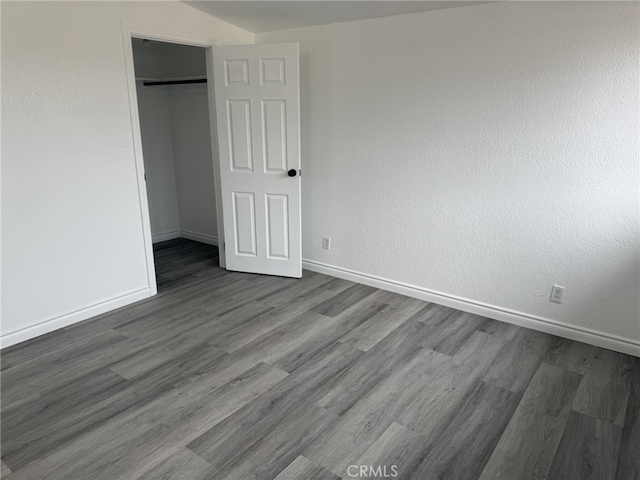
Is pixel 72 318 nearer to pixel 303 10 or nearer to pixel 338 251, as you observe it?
pixel 338 251

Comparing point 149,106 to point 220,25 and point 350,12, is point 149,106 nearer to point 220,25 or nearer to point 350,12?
point 220,25

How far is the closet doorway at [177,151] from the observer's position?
15.5 feet

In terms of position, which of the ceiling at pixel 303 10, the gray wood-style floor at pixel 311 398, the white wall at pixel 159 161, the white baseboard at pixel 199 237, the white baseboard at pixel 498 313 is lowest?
the gray wood-style floor at pixel 311 398

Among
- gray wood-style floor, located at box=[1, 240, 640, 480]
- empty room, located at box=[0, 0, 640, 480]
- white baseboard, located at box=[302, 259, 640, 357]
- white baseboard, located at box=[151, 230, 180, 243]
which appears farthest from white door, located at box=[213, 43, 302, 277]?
white baseboard, located at box=[151, 230, 180, 243]

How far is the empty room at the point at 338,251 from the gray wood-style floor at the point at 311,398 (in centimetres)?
1

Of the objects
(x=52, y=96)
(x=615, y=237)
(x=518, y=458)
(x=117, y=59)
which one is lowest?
(x=518, y=458)

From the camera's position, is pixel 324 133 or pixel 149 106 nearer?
pixel 324 133

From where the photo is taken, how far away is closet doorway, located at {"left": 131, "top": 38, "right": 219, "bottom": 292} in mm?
4734

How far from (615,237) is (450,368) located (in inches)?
52.4

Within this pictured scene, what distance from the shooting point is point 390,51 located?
343 cm

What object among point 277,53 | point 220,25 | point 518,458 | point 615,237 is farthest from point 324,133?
point 518,458

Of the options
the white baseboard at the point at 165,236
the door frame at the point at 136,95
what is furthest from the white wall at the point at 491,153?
the white baseboard at the point at 165,236

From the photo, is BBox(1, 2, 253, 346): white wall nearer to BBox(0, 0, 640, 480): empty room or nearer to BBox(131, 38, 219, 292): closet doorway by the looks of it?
BBox(0, 0, 640, 480): empty room

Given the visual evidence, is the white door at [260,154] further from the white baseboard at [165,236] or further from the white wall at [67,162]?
the white baseboard at [165,236]
